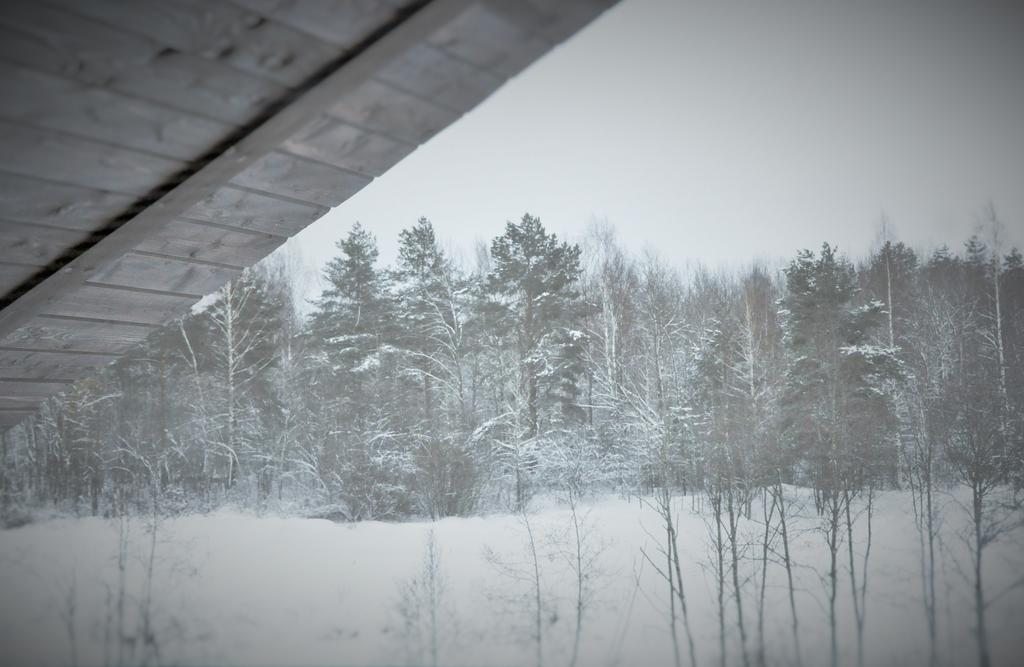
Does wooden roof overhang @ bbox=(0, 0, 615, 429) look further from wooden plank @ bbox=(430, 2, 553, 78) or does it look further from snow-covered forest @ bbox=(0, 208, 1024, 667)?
snow-covered forest @ bbox=(0, 208, 1024, 667)

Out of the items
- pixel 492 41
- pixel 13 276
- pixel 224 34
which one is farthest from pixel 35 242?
pixel 492 41

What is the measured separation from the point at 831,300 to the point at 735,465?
8.91m

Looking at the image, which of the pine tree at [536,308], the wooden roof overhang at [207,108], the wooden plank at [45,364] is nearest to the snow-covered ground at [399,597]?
the wooden plank at [45,364]

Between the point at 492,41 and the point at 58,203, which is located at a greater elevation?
the point at 492,41

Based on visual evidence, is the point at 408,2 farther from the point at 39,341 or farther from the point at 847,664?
the point at 847,664

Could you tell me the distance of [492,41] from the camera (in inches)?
46.6

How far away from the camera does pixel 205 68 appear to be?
1149 mm

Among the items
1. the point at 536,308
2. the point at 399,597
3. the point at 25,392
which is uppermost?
the point at 536,308

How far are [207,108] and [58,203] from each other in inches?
21.9

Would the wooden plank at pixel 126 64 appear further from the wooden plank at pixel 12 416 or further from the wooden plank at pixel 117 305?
the wooden plank at pixel 12 416

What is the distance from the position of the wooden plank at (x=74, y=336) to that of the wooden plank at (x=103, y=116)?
100 cm

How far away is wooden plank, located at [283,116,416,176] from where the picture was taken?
1377mm

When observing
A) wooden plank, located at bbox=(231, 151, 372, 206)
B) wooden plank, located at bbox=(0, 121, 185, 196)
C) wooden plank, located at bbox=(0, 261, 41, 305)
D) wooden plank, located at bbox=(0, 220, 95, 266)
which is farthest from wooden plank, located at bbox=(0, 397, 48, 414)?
wooden plank, located at bbox=(231, 151, 372, 206)

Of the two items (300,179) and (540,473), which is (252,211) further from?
(540,473)
